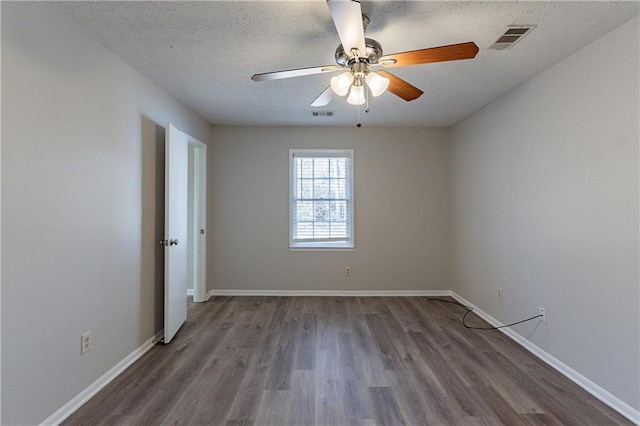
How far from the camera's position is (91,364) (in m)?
2.01

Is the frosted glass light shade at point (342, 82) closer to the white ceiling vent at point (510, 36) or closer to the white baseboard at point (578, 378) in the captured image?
the white ceiling vent at point (510, 36)

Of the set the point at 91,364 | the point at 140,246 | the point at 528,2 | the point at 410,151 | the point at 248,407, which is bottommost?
the point at 248,407

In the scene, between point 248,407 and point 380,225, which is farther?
point 380,225

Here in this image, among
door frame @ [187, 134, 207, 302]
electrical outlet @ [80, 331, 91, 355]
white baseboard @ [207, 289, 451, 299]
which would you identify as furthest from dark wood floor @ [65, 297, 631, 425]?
white baseboard @ [207, 289, 451, 299]

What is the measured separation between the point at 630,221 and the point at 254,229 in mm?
3760

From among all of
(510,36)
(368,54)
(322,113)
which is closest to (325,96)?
(368,54)

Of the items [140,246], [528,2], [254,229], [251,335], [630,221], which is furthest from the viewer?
[254,229]

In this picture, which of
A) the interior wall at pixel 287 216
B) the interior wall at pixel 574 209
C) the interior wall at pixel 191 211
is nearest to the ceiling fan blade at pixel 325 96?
the interior wall at pixel 574 209

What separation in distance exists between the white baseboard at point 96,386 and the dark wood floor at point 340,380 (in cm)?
4

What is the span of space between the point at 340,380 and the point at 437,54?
2191 millimetres

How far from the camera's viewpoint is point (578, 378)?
7.07 feet

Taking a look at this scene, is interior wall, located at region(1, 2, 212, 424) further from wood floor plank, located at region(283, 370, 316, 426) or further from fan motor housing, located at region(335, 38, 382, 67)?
fan motor housing, located at region(335, 38, 382, 67)

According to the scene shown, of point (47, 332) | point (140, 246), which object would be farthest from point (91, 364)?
point (140, 246)

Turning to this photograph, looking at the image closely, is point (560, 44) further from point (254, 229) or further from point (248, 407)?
point (254, 229)
